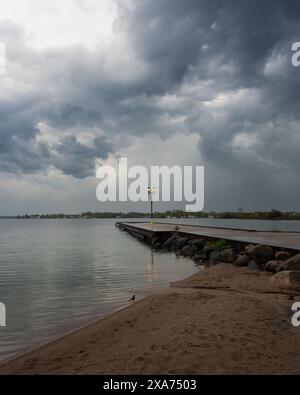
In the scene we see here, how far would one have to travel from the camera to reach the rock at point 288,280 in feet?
37.2

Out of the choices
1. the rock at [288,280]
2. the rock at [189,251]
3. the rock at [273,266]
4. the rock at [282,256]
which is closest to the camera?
the rock at [288,280]

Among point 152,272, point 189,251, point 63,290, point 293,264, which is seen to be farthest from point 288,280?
point 189,251

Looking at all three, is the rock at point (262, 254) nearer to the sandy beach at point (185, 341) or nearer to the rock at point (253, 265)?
the rock at point (253, 265)

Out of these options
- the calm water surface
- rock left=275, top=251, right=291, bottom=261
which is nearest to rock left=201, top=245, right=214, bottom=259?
the calm water surface

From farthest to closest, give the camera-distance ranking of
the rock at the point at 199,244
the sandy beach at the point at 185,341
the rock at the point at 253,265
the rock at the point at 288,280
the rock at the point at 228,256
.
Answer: the rock at the point at 199,244, the rock at the point at 228,256, the rock at the point at 253,265, the rock at the point at 288,280, the sandy beach at the point at 185,341

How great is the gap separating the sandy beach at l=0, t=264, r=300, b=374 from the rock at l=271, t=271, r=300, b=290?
1.94ft

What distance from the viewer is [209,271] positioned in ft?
56.6

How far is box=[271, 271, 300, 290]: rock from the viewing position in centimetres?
1135

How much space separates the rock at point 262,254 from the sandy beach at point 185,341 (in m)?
5.73

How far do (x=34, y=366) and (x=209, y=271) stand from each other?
39.4ft

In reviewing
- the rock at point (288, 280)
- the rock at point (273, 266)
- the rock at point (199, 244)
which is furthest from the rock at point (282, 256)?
the rock at point (199, 244)

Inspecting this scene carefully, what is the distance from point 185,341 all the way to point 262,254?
37.1 feet
